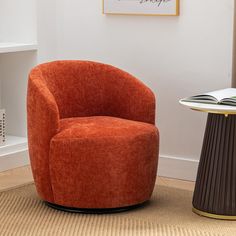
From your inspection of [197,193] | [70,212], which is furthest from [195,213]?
[70,212]

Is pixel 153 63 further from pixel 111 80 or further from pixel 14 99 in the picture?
pixel 14 99

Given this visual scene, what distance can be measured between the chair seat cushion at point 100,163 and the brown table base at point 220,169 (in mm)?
312

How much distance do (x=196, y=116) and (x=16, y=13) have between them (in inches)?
55.2

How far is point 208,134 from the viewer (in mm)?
3590

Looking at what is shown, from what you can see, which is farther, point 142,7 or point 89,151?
point 142,7

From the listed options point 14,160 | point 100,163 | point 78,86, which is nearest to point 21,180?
point 14,160

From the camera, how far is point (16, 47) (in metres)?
4.48

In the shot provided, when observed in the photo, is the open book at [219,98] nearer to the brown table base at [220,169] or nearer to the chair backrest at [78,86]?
the brown table base at [220,169]

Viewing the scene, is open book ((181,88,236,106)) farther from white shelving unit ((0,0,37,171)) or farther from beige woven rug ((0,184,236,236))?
white shelving unit ((0,0,37,171))

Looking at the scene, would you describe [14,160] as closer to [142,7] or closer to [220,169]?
[142,7]

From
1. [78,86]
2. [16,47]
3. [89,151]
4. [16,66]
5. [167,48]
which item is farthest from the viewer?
[16,66]

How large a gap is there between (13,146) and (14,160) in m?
0.09

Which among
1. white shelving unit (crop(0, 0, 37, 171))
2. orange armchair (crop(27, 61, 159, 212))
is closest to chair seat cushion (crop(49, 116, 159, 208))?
orange armchair (crop(27, 61, 159, 212))

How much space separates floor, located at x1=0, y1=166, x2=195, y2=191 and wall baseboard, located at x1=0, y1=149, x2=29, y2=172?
0.04 m
